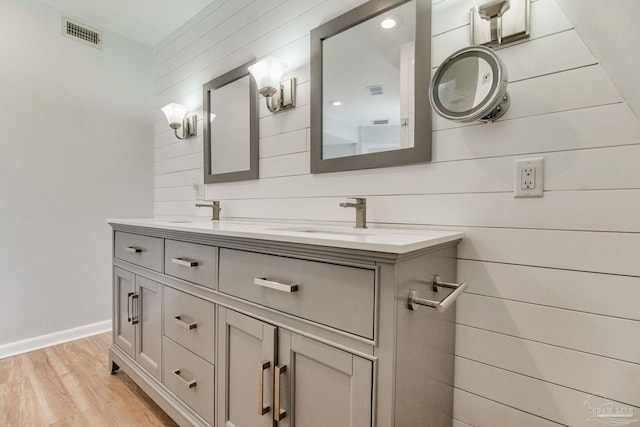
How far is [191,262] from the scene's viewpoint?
4.44ft

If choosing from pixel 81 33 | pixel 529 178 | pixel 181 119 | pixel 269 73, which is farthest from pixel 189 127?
pixel 529 178

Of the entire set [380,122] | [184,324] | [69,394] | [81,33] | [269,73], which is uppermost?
[81,33]

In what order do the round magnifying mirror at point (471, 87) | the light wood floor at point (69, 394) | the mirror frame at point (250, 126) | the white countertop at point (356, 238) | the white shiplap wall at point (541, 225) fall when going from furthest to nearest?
the mirror frame at point (250, 126)
the light wood floor at point (69, 394)
the round magnifying mirror at point (471, 87)
the white shiplap wall at point (541, 225)
the white countertop at point (356, 238)

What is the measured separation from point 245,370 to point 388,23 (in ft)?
5.03

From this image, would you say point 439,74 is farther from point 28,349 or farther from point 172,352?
point 28,349

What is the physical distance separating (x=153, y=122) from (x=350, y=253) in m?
2.89

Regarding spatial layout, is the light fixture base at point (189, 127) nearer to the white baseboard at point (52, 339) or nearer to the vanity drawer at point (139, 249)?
the vanity drawer at point (139, 249)

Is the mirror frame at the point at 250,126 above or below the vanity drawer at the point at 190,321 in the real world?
above

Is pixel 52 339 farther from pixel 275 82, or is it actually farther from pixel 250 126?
pixel 275 82

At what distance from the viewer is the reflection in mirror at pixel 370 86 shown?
1287mm

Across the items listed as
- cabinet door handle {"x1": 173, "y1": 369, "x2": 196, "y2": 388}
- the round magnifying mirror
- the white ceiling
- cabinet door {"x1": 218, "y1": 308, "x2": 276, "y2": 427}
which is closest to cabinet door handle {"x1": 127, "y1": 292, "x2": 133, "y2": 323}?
cabinet door handle {"x1": 173, "y1": 369, "x2": 196, "y2": 388}

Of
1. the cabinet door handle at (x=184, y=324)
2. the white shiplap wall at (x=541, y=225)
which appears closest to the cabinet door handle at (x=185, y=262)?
the cabinet door handle at (x=184, y=324)

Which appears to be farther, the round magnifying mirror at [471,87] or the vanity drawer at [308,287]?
the round magnifying mirror at [471,87]

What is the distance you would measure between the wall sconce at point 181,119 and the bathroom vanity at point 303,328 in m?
1.17
